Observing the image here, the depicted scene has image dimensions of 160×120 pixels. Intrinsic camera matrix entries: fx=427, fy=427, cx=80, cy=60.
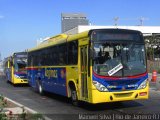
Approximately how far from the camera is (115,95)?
47.9 feet

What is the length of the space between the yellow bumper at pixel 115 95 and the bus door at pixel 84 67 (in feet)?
2.32

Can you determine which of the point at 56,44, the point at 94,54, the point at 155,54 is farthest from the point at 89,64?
the point at 155,54

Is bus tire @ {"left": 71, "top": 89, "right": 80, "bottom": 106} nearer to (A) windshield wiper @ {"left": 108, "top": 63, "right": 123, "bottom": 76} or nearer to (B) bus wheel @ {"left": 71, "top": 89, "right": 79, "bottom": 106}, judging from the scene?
(B) bus wheel @ {"left": 71, "top": 89, "right": 79, "bottom": 106}

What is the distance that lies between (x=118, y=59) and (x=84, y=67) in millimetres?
1239

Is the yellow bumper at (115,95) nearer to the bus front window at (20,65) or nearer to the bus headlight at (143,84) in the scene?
the bus headlight at (143,84)

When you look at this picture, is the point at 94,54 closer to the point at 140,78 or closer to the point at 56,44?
the point at 140,78

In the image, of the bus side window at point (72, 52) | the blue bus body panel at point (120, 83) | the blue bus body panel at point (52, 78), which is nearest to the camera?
the blue bus body panel at point (120, 83)

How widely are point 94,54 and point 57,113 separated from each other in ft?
7.78

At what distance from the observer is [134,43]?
15.2m

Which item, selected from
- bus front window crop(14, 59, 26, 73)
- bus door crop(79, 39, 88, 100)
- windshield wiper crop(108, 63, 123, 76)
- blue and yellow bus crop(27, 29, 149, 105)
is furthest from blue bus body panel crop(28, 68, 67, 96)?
bus front window crop(14, 59, 26, 73)

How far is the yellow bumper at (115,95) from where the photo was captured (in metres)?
14.3

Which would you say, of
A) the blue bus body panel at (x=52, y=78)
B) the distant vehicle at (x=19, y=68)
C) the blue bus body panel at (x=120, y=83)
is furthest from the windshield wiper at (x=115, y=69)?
the distant vehicle at (x=19, y=68)

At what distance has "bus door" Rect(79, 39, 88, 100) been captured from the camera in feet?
48.9

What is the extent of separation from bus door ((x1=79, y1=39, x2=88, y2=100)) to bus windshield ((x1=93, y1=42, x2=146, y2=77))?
1.66 feet
